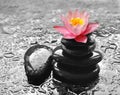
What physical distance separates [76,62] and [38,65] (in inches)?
6.3

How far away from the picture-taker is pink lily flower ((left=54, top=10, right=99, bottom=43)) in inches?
54.3

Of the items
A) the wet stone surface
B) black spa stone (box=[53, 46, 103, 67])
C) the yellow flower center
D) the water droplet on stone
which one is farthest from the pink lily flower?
the water droplet on stone

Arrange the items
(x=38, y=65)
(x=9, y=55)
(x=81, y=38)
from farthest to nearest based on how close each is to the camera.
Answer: (x=9, y=55) < (x=38, y=65) < (x=81, y=38)

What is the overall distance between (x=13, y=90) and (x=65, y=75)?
0.73ft

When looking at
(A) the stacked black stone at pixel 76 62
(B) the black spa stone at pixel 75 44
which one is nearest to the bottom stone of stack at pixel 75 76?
(A) the stacked black stone at pixel 76 62

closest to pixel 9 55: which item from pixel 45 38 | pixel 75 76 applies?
pixel 45 38

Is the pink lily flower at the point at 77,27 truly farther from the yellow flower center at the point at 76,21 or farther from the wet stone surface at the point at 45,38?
the wet stone surface at the point at 45,38

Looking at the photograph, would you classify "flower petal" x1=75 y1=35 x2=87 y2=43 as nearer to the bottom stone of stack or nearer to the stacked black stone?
the stacked black stone

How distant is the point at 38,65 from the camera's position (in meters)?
1.49

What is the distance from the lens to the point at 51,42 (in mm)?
1806

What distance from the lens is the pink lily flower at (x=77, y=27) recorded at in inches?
54.3

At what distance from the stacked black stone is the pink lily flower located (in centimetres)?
3

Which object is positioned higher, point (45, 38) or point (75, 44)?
point (75, 44)

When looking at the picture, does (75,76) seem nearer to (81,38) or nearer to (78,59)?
(78,59)
